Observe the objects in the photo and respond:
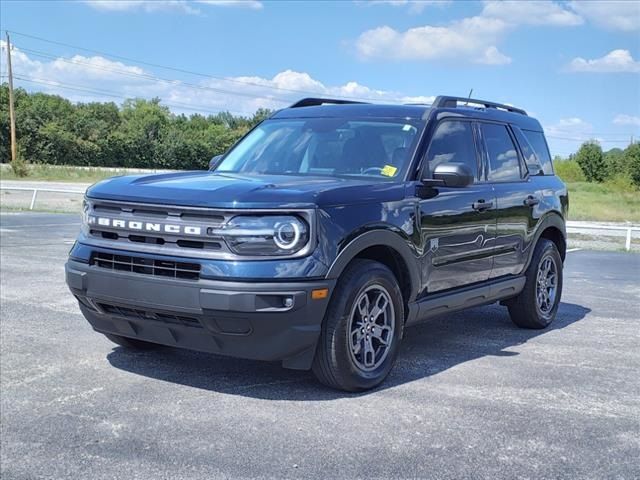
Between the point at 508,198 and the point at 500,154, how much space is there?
47cm

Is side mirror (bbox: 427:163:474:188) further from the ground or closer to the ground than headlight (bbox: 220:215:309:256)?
further from the ground

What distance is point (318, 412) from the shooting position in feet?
14.3

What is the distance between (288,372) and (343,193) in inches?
56.2

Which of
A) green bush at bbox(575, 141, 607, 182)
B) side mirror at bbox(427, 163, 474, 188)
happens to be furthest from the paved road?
green bush at bbox(575, 141, 607, 182)

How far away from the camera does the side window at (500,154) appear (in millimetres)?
6469

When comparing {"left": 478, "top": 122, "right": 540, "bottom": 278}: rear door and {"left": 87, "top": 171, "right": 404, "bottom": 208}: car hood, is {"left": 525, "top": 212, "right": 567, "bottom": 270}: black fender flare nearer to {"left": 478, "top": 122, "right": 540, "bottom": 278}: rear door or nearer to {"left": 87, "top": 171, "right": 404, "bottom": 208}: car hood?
{"left": 478, "top": 122, "right": 540, "bottom": 278}: rear door

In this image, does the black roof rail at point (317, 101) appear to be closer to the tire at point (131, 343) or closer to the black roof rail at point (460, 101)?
the black roof rail at point (460, 101)

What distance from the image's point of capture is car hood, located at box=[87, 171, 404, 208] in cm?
434

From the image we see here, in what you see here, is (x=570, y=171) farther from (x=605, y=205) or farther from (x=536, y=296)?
(x=536, y=296)

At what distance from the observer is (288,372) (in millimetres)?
5203

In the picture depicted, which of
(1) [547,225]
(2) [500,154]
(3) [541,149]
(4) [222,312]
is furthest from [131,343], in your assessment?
(3) [541,149]

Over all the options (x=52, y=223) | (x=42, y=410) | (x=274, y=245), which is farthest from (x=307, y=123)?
(x=52, y=223)

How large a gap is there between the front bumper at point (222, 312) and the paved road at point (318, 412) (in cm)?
37

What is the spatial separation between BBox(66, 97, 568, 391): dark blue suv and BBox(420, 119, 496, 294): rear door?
2 centimetres
